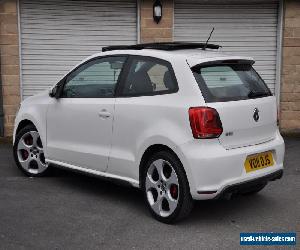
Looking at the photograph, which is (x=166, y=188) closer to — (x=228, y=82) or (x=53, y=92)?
(x=228, y=82)

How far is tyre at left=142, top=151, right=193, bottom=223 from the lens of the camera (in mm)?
4746

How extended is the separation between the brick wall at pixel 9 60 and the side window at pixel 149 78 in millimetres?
5117

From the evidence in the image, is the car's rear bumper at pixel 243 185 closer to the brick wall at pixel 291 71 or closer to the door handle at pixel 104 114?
the door handle at pixel 104 114

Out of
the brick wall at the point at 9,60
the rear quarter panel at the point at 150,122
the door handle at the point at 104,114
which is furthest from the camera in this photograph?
the brick wall at the point at 9,60

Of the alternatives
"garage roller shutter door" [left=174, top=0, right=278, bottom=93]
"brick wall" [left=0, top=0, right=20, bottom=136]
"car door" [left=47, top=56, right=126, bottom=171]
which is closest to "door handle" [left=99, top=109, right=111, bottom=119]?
"car door" [left=47, top=56, right=126, bottom=171]

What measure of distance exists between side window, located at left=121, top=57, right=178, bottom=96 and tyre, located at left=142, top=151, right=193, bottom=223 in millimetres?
657

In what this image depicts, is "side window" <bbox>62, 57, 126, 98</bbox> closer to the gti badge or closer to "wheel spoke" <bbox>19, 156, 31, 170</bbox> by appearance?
"wheel spoke" <bbox>19, 156, 31, 170</bbox>

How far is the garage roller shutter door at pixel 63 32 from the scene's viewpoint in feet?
32.8

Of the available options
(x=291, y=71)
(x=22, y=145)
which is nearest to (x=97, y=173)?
(x=22, y=145)

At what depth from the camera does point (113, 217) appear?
5121 mm

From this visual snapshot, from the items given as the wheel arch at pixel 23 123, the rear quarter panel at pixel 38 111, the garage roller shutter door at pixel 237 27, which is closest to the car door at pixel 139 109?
the rear quarter panel at pixel 38 111

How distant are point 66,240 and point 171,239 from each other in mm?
936

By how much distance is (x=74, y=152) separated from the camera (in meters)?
5.89

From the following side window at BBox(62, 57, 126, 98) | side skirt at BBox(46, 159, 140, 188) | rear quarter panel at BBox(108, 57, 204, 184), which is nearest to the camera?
rear quarter panel at BBox(108, 57, 204, 184)
